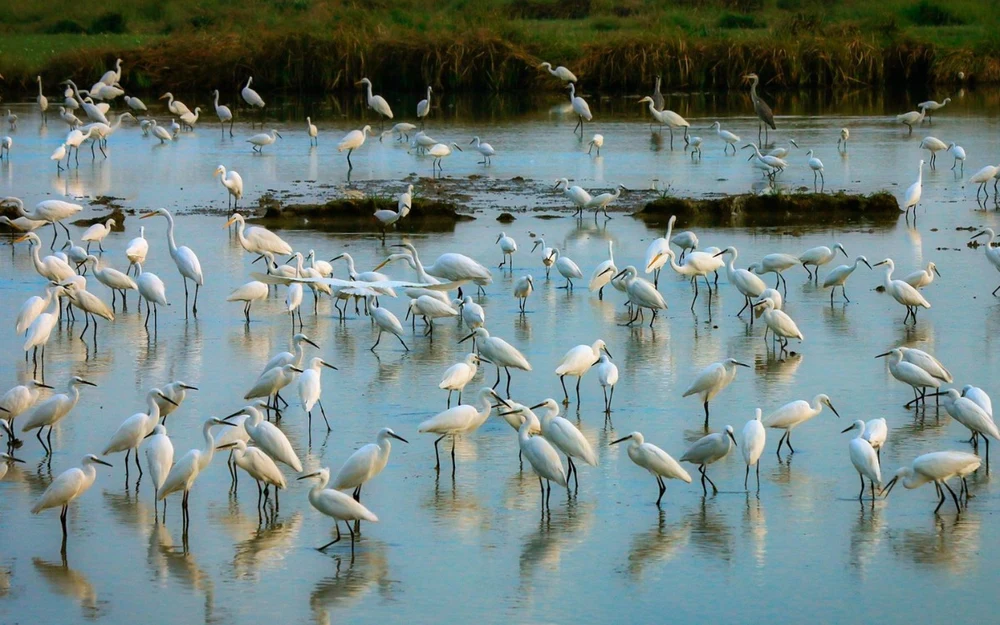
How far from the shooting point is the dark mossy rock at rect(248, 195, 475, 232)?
1783cm

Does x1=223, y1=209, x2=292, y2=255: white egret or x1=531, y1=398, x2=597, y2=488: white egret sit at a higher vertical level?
x1=223, y1=209, x2=292, y2=255: white egret

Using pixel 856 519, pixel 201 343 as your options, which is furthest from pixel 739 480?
pixel 201 343

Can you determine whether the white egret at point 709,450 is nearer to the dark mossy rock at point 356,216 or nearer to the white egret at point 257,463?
the white egret at point 257,463

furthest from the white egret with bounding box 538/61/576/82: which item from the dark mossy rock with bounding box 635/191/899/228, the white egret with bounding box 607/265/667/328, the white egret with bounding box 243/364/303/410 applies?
the white egret with bounding box 243/364/303/410

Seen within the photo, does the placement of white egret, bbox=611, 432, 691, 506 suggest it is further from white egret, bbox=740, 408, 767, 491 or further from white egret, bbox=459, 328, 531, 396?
white egret, bbox=459, 328, 531, 396

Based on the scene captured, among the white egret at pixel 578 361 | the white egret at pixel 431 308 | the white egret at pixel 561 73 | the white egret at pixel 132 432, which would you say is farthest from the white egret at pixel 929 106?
the white egret at pixel 132 432

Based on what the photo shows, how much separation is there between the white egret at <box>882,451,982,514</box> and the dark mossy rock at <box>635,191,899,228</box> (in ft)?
34.5

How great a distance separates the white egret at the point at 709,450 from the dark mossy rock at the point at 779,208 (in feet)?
33.2

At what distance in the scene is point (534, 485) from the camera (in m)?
8.29

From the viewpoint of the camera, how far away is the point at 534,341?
11.8 metres

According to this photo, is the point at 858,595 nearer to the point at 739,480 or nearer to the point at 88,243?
the point at 739,480

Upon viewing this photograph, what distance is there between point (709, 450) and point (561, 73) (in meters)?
28.3

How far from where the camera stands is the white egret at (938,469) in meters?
7.52

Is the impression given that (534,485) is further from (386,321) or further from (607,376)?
(386,321)
